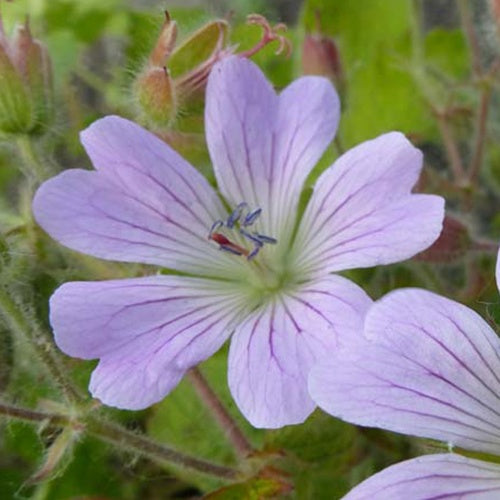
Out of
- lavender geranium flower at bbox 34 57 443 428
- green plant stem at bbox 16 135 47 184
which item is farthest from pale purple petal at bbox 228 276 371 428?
green plant stem at bbox 16 135 47 184

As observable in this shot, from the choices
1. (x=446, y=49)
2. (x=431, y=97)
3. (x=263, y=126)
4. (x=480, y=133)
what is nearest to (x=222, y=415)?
(x=263, y=126)

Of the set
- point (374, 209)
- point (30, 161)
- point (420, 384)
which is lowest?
point (420, 384)

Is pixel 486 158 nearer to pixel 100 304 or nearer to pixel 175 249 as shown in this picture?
pixel 175 249

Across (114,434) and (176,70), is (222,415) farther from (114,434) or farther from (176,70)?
(176,70)

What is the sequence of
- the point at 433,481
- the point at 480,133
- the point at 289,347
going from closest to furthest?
the point at 433,481, the point at 289,347, the point at 480,133

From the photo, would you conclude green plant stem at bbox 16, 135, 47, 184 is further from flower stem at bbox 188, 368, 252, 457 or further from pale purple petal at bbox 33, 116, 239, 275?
flower stem at bbox 188, 368, 252, 457

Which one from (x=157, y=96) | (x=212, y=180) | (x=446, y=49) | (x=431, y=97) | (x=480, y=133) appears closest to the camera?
(x=157, y=96)
